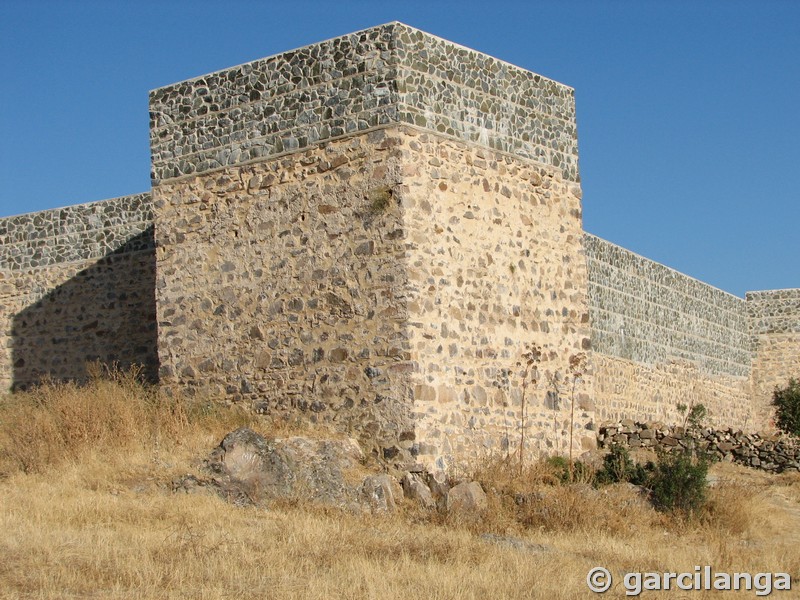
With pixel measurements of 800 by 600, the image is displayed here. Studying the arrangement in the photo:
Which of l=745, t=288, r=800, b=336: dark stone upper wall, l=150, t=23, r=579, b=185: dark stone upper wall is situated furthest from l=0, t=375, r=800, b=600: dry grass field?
l=745, t=288, r=800, b=336: dark stone upper wall

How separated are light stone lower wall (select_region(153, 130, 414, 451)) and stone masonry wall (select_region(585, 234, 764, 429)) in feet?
32.3

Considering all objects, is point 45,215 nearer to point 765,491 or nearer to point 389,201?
point 389,201

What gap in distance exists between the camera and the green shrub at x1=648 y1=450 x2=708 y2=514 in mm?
12539

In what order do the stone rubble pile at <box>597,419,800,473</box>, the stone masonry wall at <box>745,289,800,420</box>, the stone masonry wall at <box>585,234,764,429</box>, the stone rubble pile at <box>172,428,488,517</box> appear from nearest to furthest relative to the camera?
the stone rubble pile at <box>172,428,488,517</box>, the stone rubble pile at <box>597,419,800,473</box>, the stone masonry wall at <box>585,234,764,429</box>, the stone masonry wall at <box>745,289,800,420</box>

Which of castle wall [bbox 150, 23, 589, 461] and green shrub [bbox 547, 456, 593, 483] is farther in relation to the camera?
green shrub [bbox 547, 456, 593, 483]

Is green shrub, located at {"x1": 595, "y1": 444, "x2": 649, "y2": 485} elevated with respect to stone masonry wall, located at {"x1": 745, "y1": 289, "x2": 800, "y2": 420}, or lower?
lower

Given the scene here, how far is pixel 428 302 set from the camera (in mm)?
12562

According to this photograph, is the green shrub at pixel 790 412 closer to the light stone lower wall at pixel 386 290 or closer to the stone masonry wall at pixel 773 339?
the stone masonry wall at pixel 773 339

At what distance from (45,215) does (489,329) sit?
10.1 metres

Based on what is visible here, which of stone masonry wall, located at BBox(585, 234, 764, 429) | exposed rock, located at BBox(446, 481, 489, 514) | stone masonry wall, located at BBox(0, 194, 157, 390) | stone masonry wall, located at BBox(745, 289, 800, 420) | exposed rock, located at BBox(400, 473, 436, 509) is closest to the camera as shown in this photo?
exposed rock, located at BBox(446, 481, 489, 514)

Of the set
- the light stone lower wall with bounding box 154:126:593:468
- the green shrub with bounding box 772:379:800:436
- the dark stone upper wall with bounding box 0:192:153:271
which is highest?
the dark stone upper wall with bounding box 0:192:153:271

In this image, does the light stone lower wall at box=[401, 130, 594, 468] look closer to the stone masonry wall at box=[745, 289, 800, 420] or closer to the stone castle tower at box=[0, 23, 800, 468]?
the stone castle tower at box=[0, 23, 800, 468]

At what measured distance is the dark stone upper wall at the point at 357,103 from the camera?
504 inches

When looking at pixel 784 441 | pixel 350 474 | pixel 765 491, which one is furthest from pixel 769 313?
pixel 350 474
